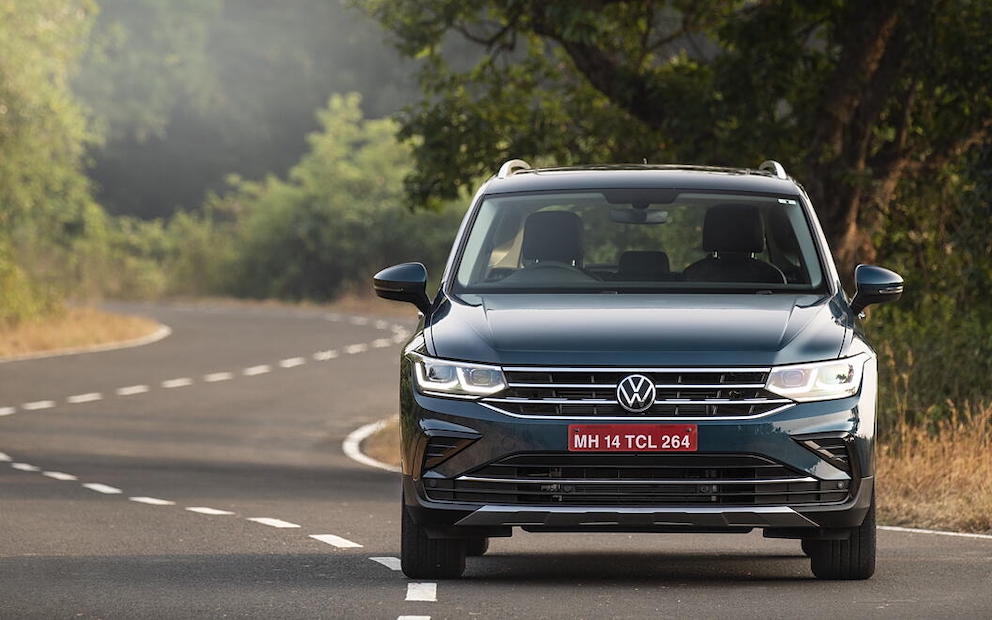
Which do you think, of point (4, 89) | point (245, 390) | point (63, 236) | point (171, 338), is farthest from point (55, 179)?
point (245, 390)

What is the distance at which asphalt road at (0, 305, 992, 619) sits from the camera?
9.02 meters

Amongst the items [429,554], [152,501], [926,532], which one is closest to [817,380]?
[429,554]

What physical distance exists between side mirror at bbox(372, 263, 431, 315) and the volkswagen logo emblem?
1.37 metres

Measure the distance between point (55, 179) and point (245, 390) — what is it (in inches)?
1002

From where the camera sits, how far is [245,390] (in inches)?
1190

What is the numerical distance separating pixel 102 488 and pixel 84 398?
1147 cm

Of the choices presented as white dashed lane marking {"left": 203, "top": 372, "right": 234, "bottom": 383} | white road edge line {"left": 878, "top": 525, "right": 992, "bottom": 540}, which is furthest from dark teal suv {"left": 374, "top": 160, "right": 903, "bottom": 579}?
white dashed lane marking {"left": 203, "top": 372, "right": 234, "bottom": 383}

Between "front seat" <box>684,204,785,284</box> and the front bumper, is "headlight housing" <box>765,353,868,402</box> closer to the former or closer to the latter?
the front bumper

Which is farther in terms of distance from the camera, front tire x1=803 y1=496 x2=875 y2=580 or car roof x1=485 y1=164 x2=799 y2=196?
car roof x1=485 y1=164 x2=799 y2=196

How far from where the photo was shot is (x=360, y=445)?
2339 cm

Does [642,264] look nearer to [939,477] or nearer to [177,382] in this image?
[939,477]

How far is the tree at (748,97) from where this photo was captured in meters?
19.6

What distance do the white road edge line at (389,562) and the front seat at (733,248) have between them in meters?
1.93

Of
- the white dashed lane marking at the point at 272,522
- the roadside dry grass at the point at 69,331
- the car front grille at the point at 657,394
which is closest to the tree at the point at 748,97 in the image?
the white dashed lane marking at the point at 272,522
